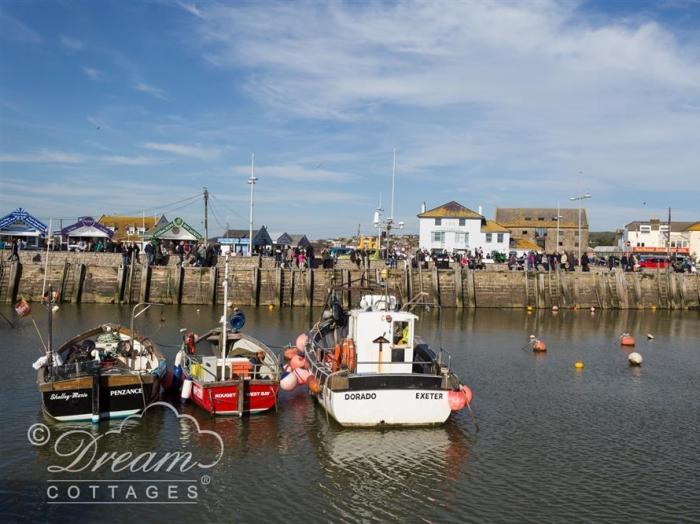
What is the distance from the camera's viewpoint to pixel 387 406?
59.5ft

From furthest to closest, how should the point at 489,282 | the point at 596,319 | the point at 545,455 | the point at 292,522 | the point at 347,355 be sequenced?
1. the point at 489,282
2. the point at 596,319
3. the point at 347,355
4. the point at 545,455
5. the point at 292,522

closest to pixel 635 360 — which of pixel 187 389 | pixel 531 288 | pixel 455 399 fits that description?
pixel 455 399

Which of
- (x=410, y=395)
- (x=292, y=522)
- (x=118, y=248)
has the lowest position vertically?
(x=292, y=522)

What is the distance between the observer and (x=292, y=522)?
1334 cm

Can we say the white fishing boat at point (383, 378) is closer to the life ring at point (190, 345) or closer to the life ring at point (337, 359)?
the life ring at point (337, 359)

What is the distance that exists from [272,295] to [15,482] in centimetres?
3228

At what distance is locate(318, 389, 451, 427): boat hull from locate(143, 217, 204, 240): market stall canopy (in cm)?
3827

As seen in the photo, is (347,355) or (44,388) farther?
(347,355)

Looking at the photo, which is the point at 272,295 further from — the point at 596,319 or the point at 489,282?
the point at 596,319

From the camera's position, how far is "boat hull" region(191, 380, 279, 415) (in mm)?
18875

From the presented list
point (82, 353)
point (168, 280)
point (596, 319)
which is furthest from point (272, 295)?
point (82, 353)

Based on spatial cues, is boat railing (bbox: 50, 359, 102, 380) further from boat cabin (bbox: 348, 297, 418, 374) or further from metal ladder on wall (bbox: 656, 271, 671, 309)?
metal ladder on wall (bbox: 656, 271, 671, 309)

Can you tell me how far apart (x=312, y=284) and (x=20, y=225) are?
23.7 meters

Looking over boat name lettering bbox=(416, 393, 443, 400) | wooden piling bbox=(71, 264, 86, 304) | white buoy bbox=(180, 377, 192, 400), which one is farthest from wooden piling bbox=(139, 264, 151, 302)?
boat name lettering bbox=(416, 393, 443, 400)
